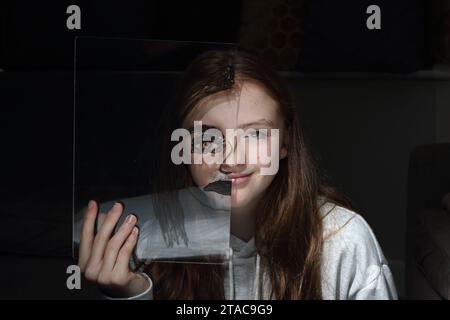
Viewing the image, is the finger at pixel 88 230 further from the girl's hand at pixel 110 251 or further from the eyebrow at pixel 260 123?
the eyebrow at pixel 260 123

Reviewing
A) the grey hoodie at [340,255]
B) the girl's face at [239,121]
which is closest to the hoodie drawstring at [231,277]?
the grey hoodie at [340,255]

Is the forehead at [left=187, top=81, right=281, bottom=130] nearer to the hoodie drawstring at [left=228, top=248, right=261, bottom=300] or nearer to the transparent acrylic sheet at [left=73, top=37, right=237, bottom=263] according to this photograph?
the transparent acrylic sheet at [left=73, top=37, right=237, bottom=263]

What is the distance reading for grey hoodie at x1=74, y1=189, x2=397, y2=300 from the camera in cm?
130

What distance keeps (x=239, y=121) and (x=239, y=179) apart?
107 millimetres

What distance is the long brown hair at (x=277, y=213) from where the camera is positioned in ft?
4.20

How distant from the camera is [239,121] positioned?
127 centimetres

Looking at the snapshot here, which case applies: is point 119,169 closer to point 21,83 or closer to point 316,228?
point 21,83

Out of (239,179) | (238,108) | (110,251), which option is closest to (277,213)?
(239,179)

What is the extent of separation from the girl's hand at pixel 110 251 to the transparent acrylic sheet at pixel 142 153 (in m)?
0.01

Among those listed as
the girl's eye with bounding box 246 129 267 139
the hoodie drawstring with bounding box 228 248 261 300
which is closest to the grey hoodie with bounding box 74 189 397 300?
the hoodie drawstring with bounding box 228 248 261 300

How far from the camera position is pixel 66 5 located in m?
1.33

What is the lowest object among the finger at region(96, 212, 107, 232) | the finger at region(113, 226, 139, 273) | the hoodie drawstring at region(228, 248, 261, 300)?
the hoodie drawstring at region(228, 248, 261, 300)

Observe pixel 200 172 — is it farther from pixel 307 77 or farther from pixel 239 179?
pixel 307 77

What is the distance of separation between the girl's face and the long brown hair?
1 centimetres
